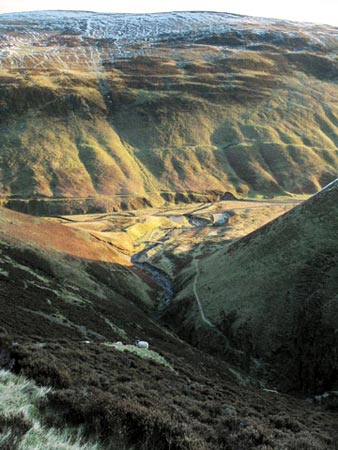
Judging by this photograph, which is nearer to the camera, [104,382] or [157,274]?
[104,382]

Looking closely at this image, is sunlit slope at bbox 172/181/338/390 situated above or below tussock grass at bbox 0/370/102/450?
below

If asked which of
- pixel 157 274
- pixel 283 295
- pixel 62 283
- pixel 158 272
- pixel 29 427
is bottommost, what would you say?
pixel 158 272

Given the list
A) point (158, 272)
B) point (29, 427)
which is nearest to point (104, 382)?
point (29, 427)

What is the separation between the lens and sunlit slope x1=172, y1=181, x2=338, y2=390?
4359 cm

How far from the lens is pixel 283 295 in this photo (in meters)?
52.3

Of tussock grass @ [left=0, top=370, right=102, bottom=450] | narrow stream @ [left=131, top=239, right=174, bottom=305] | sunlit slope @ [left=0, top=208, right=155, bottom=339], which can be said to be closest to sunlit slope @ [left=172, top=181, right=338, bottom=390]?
narrow stream @ [left=131, top=239, right=174, bottom=305]

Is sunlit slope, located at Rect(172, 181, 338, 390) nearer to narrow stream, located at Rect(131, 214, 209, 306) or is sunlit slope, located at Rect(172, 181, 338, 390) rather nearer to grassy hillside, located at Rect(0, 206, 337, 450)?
narrow stream, located at Rect(131, 214, 209, 306)

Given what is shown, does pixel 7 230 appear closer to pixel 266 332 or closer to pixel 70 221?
pixel 266 332

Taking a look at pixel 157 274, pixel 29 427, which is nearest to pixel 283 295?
pixel 157 274

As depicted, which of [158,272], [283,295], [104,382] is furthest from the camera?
[158,272]

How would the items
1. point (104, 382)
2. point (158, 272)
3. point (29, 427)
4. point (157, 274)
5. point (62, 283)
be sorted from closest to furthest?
point (29, 427) → point (104, 382) → point (62, 283) → point (157, 274) → point (158, 272)

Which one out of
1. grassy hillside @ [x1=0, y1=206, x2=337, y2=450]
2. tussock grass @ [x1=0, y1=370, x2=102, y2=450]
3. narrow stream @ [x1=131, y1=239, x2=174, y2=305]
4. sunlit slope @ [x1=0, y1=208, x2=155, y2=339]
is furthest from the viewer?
narrow stream @ [x1=131, y1=239, x2=174, y2=305]

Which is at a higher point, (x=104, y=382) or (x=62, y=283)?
(x=104, y=382)

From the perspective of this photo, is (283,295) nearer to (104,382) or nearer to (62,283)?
(62,283)
